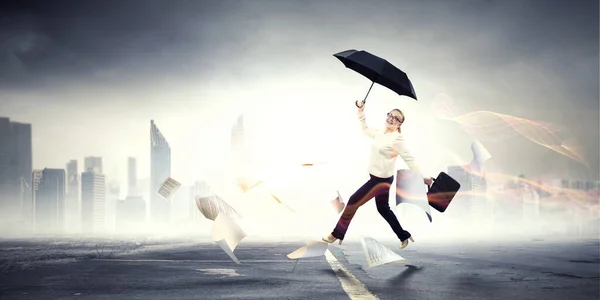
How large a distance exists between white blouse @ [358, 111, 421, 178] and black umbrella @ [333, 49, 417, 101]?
65 cm

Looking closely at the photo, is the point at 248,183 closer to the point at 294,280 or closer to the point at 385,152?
the point at 385,152

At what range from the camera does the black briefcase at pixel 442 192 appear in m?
7.73

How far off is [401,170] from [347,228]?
1279 mm

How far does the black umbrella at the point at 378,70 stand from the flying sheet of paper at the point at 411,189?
4.03ft

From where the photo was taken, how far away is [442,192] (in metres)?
7.75

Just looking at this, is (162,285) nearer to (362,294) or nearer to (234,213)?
(234,213)

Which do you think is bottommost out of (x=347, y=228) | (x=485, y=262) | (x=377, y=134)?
(x=485, y=262)

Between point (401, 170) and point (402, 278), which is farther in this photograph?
point (402, 278)

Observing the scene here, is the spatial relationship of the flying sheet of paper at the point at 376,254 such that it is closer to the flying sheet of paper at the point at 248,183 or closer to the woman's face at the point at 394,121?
the flying sheet of paper at the point at 248,183

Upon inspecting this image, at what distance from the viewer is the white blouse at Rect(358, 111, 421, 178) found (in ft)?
25.6

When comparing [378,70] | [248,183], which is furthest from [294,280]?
[378,70]

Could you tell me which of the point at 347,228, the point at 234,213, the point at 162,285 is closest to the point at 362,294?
the point at 347,228

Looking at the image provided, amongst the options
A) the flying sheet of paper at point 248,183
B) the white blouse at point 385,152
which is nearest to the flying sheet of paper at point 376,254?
the white blouse at point 385,152

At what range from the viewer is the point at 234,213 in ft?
30.8
